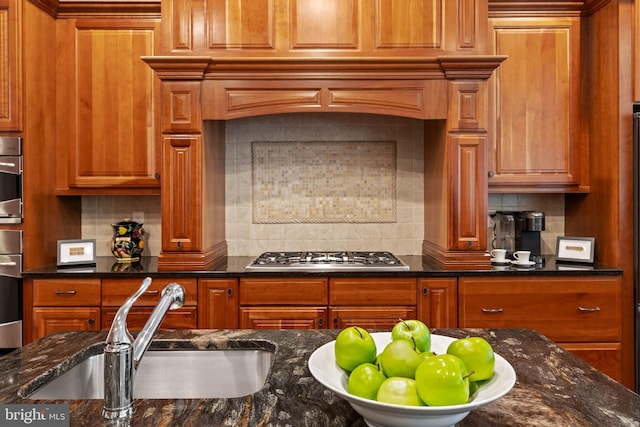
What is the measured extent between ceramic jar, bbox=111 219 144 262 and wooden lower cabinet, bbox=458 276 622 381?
6.54 feet

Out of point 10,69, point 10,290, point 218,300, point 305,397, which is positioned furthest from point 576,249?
point 10,69

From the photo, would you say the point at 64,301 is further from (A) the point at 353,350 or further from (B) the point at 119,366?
(A) the point at 353,350

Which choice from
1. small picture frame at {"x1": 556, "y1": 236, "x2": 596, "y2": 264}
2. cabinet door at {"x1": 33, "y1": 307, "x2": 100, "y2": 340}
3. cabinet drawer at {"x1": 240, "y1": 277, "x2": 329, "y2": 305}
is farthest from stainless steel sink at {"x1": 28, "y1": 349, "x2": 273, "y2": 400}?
small picture frame at {"x1": 556, "y1": 236, "x2": 596, "y2": 264}

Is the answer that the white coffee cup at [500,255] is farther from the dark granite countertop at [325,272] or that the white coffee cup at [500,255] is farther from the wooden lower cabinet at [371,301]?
the wooden lower cabinet at [371,301]

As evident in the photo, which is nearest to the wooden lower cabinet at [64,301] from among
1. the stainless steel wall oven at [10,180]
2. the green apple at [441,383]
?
the stainless steel wall oven at [10,180]

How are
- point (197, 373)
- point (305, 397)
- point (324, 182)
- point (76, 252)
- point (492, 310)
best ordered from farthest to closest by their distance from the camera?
point (324, 182)
point (76, 252)
point (492, 310)
point (197, 373)
point (305, 397)

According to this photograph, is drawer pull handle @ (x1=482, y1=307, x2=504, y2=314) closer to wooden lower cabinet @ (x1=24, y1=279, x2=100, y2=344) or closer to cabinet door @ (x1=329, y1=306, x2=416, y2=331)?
cabinet door @ (x1=329, y1=306, x2=416, y2=331)

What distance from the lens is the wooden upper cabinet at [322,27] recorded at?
9.18 feet

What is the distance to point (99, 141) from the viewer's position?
3031mm

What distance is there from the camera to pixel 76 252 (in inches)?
114

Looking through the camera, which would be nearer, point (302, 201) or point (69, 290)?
point (69, 290)

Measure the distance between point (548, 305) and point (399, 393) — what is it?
223cm

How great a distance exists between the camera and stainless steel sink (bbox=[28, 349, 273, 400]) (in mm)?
1367

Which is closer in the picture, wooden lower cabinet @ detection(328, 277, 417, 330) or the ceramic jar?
wooden lower cabinet @ detection(328, 277, 417, 330)
